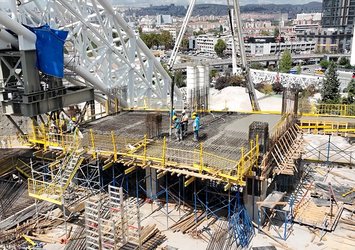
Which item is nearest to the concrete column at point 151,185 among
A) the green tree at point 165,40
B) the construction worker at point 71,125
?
the construction worker at point 71,125

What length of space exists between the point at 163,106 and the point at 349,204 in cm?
1591

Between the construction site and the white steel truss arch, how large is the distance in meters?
0.11

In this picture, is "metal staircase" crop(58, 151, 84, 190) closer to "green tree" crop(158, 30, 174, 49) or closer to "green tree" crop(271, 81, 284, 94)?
"green tree" crop(271, 81, 284, 94)

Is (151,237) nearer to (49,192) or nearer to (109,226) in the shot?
(109,226)

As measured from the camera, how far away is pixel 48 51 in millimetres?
20375

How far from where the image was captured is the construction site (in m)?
16.4

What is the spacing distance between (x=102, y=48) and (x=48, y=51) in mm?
6063

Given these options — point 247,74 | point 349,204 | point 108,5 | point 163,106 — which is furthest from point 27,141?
point 247,74

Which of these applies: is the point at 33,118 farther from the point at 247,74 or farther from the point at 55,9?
the point at 247,74

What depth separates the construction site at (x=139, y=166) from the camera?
16.4 m

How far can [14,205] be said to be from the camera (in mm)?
19547

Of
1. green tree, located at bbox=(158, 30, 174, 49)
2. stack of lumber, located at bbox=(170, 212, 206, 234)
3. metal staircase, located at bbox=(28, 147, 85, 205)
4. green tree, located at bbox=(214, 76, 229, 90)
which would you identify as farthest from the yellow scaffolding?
green tree, located at bbox=(158, 30, 174, 49)

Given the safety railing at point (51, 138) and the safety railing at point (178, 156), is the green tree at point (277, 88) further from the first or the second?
the safety railing at point (51, 138)

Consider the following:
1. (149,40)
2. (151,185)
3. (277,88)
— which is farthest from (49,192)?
(149,40)
